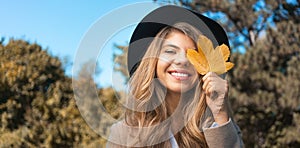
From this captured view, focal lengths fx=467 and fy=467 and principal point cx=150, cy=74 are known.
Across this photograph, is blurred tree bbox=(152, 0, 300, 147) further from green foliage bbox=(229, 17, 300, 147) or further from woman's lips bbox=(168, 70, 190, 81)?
woman's lips bbox=(168, 70, 190, 81)

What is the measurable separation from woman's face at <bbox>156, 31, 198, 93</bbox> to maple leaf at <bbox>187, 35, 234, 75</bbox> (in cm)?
4

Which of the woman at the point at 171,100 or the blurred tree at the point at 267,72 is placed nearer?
the woman at the point at 171,100

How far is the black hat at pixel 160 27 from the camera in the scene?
54.4 inches

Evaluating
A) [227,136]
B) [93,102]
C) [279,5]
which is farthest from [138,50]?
[279,5]

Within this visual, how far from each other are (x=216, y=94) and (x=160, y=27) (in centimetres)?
28

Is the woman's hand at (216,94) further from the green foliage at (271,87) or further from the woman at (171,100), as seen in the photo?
the green foliage at (271,87)

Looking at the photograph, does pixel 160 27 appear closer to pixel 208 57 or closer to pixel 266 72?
pixel 208 57

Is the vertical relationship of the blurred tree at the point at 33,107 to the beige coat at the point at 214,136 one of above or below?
above

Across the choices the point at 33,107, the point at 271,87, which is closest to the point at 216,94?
the point at 271,87

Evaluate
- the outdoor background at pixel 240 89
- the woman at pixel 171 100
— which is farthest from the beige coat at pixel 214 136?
the outdoor background at pixel 240 89

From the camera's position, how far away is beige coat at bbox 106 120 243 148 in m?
1.28

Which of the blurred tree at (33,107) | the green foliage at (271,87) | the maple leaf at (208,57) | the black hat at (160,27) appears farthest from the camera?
the blurred tree at (33,107)

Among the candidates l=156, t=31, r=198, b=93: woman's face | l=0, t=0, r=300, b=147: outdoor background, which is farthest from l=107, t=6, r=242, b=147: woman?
l=0, t=0, r=300, b=147: outdoor background

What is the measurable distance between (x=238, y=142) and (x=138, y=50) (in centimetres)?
40
